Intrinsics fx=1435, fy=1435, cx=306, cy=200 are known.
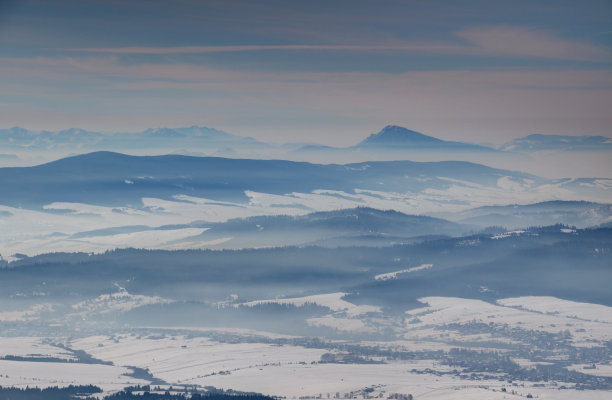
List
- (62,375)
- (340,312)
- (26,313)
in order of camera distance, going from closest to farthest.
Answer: (62,375)
(340,312)
(26,313)

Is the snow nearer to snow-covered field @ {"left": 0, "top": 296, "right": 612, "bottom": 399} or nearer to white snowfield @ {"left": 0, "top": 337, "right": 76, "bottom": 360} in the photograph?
snow-covered field @ {"left": 0, "top": 296, "right": 612, "bottom": 399}

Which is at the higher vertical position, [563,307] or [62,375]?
[563,307]

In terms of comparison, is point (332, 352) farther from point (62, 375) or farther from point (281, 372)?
point (62, 375)

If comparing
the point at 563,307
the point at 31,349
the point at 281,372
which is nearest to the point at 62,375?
the point at 281,372

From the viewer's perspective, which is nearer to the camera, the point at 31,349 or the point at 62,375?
the point at 62,375

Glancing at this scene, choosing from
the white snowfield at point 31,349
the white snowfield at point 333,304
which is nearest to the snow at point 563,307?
the white snowfield at point 333,304

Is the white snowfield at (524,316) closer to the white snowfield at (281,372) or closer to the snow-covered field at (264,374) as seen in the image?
the white snowfield at (281,372)

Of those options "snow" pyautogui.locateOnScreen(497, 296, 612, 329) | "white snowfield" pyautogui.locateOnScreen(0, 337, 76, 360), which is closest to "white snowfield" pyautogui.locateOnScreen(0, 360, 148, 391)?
"white snowfield" pyautogui.locateOnScreen(0, 337, 76, 360)

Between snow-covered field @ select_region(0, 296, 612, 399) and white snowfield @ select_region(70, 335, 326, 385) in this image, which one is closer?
snow-covered field @ select_region(0, 296, 612, 399)

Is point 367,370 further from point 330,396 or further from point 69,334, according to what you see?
point 69,334

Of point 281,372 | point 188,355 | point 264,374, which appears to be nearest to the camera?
point 264,374

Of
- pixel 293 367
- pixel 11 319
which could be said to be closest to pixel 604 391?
pixel 293 367
